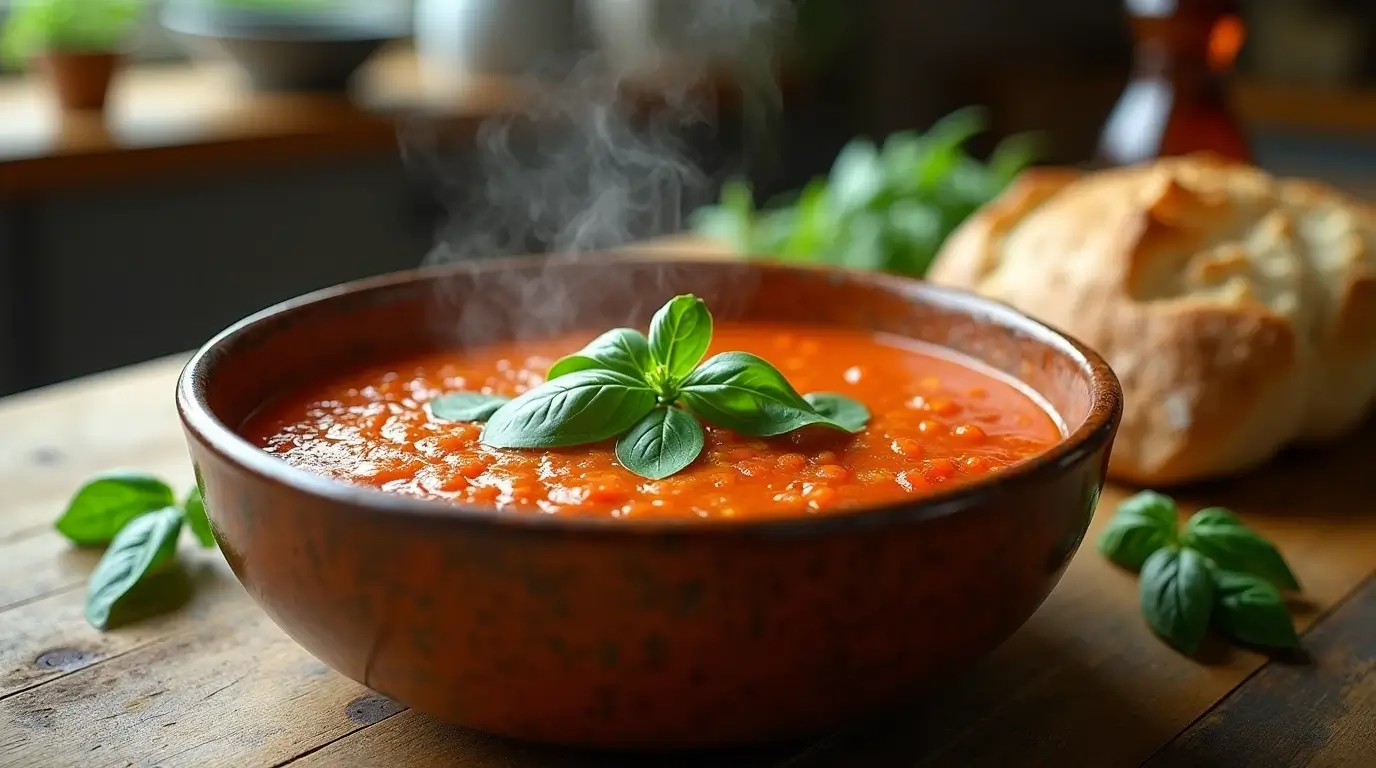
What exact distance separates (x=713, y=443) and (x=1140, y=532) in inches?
19.2

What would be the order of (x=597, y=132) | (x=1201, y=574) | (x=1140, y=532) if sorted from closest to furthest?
(x=1201, y=574), (x=1140, y=532), (x=597, y=132)

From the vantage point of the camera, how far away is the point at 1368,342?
163cm

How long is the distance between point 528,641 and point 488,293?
727mm

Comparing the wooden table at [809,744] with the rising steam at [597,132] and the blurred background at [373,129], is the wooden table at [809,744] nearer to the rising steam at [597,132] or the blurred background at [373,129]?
the blurred background at [373,129]

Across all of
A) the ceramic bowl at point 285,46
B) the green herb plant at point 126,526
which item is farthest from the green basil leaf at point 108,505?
the ceramic bowl at point 285,46

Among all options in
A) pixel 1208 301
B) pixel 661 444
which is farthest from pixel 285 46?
pixel 661 444

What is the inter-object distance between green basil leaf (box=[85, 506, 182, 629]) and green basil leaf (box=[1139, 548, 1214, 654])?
931 millimetres

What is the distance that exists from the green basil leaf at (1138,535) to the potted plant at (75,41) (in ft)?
9.01

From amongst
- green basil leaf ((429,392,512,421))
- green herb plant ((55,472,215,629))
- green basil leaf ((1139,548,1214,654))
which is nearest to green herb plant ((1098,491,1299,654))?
green basil leaf ((1139,548,1214,654))

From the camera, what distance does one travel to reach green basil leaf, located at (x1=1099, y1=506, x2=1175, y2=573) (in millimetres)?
1344

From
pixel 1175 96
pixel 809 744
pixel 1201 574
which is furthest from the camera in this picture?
pixel 1175 96

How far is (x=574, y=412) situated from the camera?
1091 mm

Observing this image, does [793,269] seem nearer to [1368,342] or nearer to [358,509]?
[1368,342]

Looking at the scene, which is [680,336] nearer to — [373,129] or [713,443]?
[713,443]
